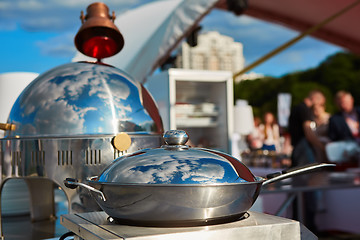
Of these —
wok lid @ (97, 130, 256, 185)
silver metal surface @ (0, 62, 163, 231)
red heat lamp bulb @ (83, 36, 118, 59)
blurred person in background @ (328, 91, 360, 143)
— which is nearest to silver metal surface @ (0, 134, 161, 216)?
silver metal surface @ (0, 62, 163, 231)

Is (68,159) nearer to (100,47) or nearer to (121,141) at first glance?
(121,141)

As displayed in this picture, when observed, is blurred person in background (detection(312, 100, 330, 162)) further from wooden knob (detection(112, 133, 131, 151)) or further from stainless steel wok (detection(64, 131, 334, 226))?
stainless steel wok (detection(64, 131, 334, 226))

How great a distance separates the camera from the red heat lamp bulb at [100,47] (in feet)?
3.72

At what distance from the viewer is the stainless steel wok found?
0.61 metres

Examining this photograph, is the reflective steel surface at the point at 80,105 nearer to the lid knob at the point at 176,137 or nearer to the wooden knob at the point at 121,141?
the wooden knob at the point at 121,141

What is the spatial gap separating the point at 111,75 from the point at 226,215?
1.56 ft

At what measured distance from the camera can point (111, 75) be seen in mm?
990

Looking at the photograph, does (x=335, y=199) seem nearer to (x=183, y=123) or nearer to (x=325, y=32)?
(x=183, y=123)

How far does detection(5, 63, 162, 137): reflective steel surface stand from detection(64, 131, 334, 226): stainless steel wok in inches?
9.7

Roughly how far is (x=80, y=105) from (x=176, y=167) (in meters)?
0.35

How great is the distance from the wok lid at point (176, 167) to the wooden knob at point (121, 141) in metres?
0.19

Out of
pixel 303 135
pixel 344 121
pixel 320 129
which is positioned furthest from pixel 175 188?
pixel 320 129

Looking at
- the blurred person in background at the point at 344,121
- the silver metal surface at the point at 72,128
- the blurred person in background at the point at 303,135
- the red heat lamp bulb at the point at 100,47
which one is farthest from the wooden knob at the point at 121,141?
the blurred person in background at the point at 344,121

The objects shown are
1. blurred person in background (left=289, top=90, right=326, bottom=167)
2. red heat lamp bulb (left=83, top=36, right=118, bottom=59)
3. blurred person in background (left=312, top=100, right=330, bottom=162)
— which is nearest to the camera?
red heat lamp bulb (left=83, top=36, right=118, bottom=59)
